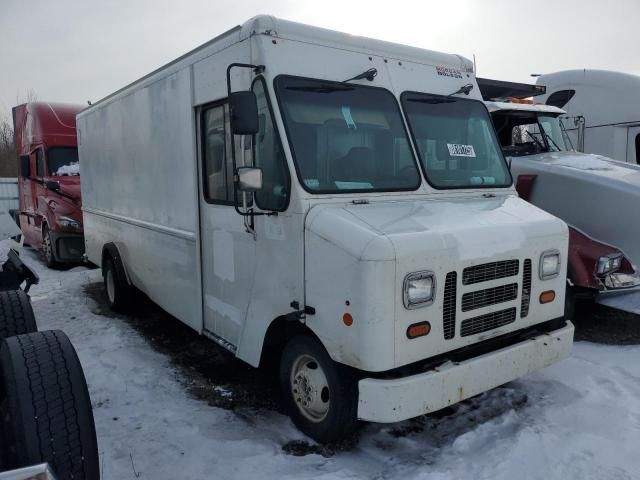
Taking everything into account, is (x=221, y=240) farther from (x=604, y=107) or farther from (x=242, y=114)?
(x=604, y=107)

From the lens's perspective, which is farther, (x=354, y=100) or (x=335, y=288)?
(x=354, y=100)

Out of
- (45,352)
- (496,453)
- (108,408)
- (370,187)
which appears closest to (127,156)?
(108,408)

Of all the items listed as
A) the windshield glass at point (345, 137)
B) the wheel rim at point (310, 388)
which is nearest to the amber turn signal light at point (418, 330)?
the wheel rim at point (310, 388)

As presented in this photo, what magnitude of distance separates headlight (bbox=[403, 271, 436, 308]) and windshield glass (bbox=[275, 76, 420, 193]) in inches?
33.6

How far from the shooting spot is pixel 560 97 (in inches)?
412

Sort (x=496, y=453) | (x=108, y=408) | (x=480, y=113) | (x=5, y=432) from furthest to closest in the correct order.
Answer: (x=480, y=113), (x=108, y=408), (x=496, y=453), (x=5, y=432)

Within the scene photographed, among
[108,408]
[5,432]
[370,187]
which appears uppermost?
[370,187]

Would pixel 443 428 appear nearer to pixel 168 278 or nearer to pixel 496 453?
pixel 496 453

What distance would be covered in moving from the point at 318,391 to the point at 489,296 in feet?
4.23

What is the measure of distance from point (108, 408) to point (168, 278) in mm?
1497

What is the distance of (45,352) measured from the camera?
2.69 metres

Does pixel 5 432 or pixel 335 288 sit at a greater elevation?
pixel 335 288

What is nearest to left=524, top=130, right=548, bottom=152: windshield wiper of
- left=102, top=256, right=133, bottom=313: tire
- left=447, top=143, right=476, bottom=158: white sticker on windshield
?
left=447, top=143, right=476, bottom=158: white sticker on windshield

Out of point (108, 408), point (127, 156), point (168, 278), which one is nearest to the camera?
point (108, 408)
